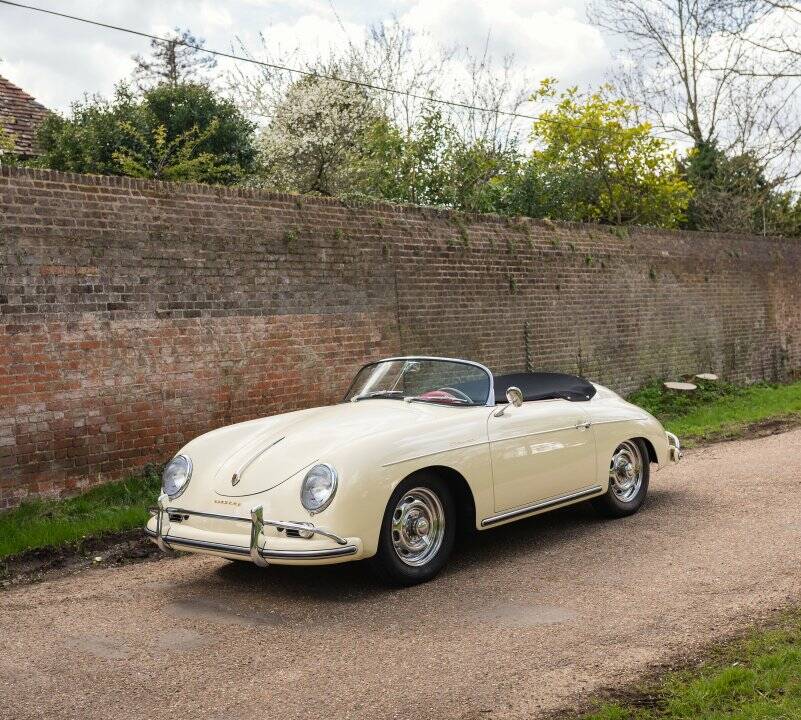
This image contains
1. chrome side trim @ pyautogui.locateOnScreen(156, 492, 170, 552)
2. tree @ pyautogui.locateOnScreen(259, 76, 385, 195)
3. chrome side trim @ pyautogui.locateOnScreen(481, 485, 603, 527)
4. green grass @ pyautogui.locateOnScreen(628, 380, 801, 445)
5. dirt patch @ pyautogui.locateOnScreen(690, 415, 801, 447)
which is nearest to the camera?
chrome side trim @ pyautogui.locateOnScreen(156, 492, 170, 552)

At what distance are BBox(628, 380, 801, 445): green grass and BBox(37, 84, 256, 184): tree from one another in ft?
23.6

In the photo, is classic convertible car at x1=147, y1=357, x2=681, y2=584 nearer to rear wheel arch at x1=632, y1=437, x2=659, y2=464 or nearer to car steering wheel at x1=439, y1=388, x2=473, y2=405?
car steering wheel at x1=439, y1=388, x2=473, y2=405

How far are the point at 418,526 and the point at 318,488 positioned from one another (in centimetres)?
72

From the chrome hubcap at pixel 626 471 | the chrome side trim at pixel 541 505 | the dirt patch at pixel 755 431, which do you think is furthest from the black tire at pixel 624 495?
the dirt patch at pixel 755 431

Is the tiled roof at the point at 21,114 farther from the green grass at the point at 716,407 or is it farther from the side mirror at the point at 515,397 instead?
the side mirror at the point at 515,397

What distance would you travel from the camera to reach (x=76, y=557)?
6.54 m

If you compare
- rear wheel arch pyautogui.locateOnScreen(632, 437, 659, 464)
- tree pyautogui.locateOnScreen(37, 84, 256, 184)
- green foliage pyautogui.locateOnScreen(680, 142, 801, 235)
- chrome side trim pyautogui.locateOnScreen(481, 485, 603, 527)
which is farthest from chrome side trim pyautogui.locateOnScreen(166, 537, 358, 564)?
green foliage pyautogui.locateOnScreen(680, 142, 801, 235)

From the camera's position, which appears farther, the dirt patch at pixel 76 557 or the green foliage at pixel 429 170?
the green foliage at pixel 429 170

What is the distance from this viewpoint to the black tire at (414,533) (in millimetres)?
5070

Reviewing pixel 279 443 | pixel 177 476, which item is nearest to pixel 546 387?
pixel 279 443

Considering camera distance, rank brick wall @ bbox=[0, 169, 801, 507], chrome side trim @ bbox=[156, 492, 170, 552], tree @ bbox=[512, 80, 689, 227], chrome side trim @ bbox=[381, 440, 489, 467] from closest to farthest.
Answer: chrome side trim @ bbox=[381, 440, 489, 467]
chrome side trim @ bbox=[156, 492, 170, 552]
brick wall @ bbox=[0, 169, 801, 507]
tree @ bbox=[512, 80, 689, 227]

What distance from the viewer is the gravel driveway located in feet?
12.2

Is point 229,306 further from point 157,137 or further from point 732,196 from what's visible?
point 732,196

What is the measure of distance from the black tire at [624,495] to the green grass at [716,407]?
13.1 ft
